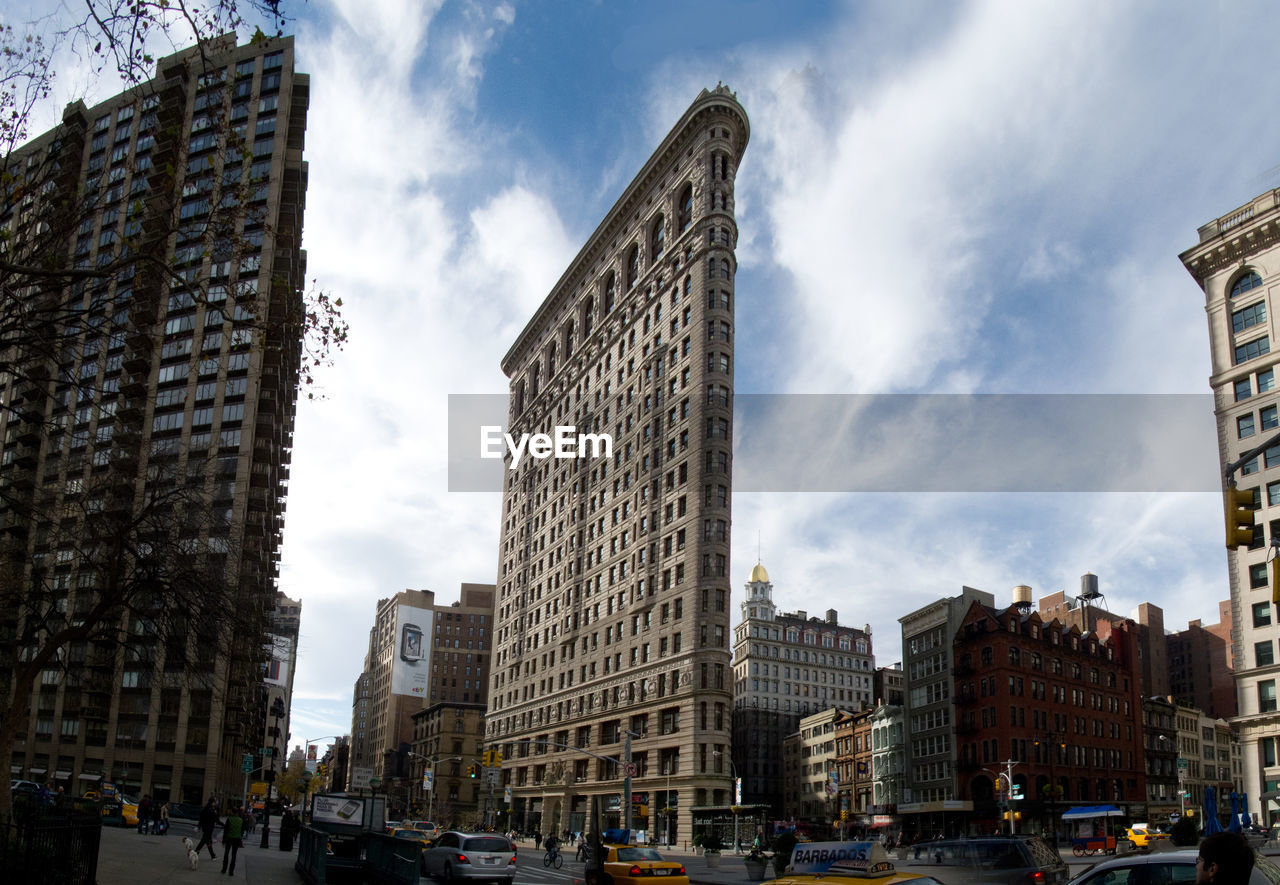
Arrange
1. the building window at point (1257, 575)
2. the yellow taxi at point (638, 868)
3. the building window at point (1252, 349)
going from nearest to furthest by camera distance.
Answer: the yellow taxi at point (638, 868) < the building window at point (1257, 575) < the building window at point (1252, 349)

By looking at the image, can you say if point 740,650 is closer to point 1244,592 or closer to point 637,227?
point 637,227

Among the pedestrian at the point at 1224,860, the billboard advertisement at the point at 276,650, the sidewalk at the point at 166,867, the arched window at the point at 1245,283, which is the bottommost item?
the sidewalk at the point at 166,867

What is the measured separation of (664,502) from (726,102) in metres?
35.5

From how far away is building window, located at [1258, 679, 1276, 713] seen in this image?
219ft

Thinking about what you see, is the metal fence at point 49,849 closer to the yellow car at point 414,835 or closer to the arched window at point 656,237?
the yellow car at point 414,835

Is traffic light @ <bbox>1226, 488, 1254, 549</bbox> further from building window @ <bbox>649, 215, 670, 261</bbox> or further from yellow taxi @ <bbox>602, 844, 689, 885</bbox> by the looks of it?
building window @ <bbox>649, 215, 670, 261</bbox>

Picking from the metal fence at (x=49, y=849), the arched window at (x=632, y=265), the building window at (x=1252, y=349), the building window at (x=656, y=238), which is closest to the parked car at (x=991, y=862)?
the metal fence at (x=49, y=849)

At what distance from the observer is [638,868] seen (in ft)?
82.1

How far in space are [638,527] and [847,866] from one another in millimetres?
72454

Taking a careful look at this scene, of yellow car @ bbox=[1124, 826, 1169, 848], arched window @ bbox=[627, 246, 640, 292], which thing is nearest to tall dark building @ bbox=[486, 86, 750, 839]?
arched window @ bbox=[627, 246, 640, 292]

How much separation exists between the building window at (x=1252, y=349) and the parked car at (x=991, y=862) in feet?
210

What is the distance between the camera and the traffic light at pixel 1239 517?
1708 centimetres

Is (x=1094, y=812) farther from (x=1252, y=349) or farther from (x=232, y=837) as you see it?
(x=232, y=837)

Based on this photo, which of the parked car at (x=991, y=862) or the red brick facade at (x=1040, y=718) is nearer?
the parked car at (x=991, y=862)
